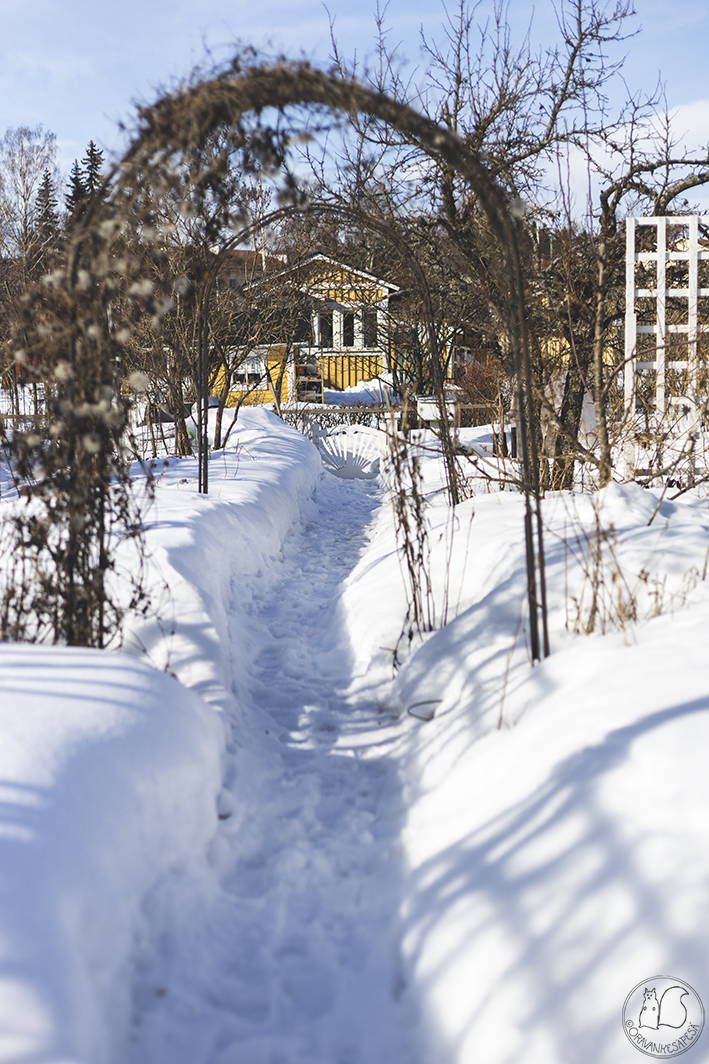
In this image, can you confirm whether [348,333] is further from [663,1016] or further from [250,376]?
[663,1016]

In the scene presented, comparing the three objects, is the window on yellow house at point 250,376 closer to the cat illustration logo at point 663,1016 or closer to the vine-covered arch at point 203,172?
the vine-covered arch at point 203,172

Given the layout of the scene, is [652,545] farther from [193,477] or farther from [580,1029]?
[193,477]

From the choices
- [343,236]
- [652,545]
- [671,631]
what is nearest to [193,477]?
[652,545]

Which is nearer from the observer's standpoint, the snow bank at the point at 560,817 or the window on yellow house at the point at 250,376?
the snow bank at the point at 560,817

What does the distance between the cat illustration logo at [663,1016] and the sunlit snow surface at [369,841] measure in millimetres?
24

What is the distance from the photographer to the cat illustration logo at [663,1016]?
4.84 ft

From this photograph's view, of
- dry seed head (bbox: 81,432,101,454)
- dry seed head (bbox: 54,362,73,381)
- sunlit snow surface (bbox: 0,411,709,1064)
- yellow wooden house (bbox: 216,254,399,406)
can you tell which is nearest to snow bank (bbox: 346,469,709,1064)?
sunlit snow surface (bbox: 0,411,709,1064)

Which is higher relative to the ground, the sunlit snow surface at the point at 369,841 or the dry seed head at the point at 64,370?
the dry seed head at the point at 64,370

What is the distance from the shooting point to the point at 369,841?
254 cm

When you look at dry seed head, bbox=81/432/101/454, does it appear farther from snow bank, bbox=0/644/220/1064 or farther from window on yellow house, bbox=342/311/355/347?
window on yellow house, bbox=342/311/355/347

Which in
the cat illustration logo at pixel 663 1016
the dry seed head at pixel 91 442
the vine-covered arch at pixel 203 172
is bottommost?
the cat illustration logo at pixel 663 1016

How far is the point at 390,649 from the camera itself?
3920mm

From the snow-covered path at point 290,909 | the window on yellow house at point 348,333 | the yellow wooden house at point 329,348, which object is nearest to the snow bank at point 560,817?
the snow-covered path at point 290,909

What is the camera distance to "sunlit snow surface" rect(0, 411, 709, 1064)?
5.23 feet
